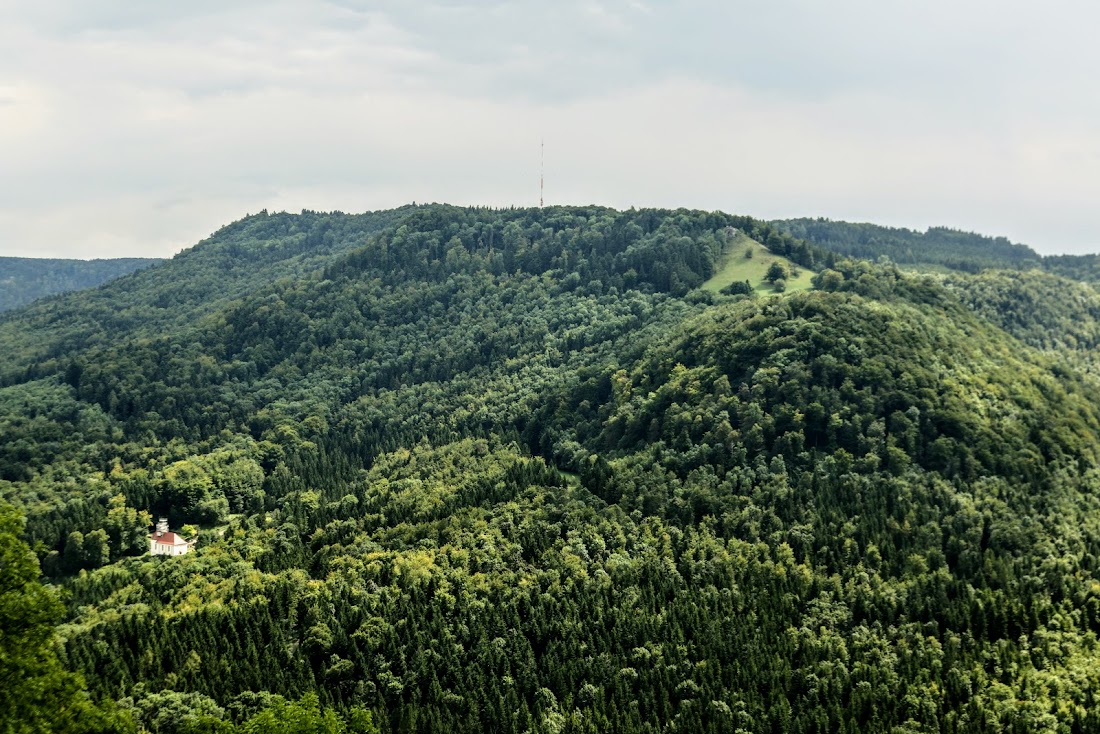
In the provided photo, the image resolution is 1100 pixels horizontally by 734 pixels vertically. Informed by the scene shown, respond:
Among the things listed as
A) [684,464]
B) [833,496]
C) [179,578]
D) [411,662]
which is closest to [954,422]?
[833,496]

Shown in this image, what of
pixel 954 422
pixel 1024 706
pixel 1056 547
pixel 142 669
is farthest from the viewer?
pixel 954 422

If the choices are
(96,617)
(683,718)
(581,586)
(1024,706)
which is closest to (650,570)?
(581,586)

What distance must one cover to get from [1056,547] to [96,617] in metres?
151

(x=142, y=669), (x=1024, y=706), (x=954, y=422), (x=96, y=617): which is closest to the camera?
(x=1024, y=706)

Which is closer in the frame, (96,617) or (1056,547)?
(96,617)

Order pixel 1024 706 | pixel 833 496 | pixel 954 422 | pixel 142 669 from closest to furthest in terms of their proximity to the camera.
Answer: pixel 1024 706, pixel 142 669, pixel 833 496, pixel 954 422

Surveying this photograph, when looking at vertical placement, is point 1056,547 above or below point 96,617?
above

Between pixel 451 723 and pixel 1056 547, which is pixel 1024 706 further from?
pixel 451 723

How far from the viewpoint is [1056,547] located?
169750 millimetres

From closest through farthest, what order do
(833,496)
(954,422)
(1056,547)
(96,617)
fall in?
(96,617) < (1056,547) < (833,496) < (954,422)

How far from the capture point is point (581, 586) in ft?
528

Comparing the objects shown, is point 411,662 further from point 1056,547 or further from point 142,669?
point 1056,547

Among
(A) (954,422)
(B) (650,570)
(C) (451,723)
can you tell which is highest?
(A) (954,422)

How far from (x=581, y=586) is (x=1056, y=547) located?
77865mm
